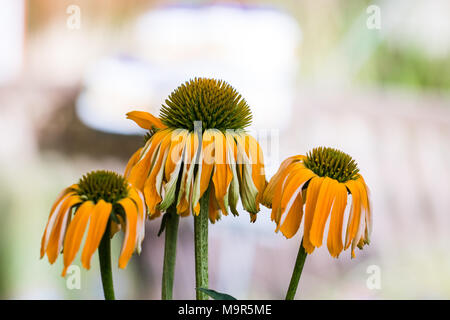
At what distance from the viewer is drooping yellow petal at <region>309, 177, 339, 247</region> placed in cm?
30

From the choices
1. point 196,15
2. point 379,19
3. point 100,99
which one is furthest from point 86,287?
point 379,19

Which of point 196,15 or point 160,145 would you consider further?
point 196,15

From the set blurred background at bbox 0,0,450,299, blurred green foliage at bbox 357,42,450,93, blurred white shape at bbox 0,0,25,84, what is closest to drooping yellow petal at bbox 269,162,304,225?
blurred background at bbox 0,0,450,299

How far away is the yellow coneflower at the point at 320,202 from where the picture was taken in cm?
30

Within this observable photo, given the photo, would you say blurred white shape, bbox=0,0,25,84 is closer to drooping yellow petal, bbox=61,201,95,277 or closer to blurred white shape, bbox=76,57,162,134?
blurred white shape, bbox=76,57,162,134

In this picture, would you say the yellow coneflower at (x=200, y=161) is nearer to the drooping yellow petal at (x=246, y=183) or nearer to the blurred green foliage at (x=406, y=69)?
the drooping yellow petal at (x=246, y=183)

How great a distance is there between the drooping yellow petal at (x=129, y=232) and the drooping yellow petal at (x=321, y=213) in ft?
0.40

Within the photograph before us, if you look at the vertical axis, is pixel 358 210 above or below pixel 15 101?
below

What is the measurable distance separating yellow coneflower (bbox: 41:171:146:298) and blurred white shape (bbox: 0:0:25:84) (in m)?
0.91

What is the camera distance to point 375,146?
1.07 m
